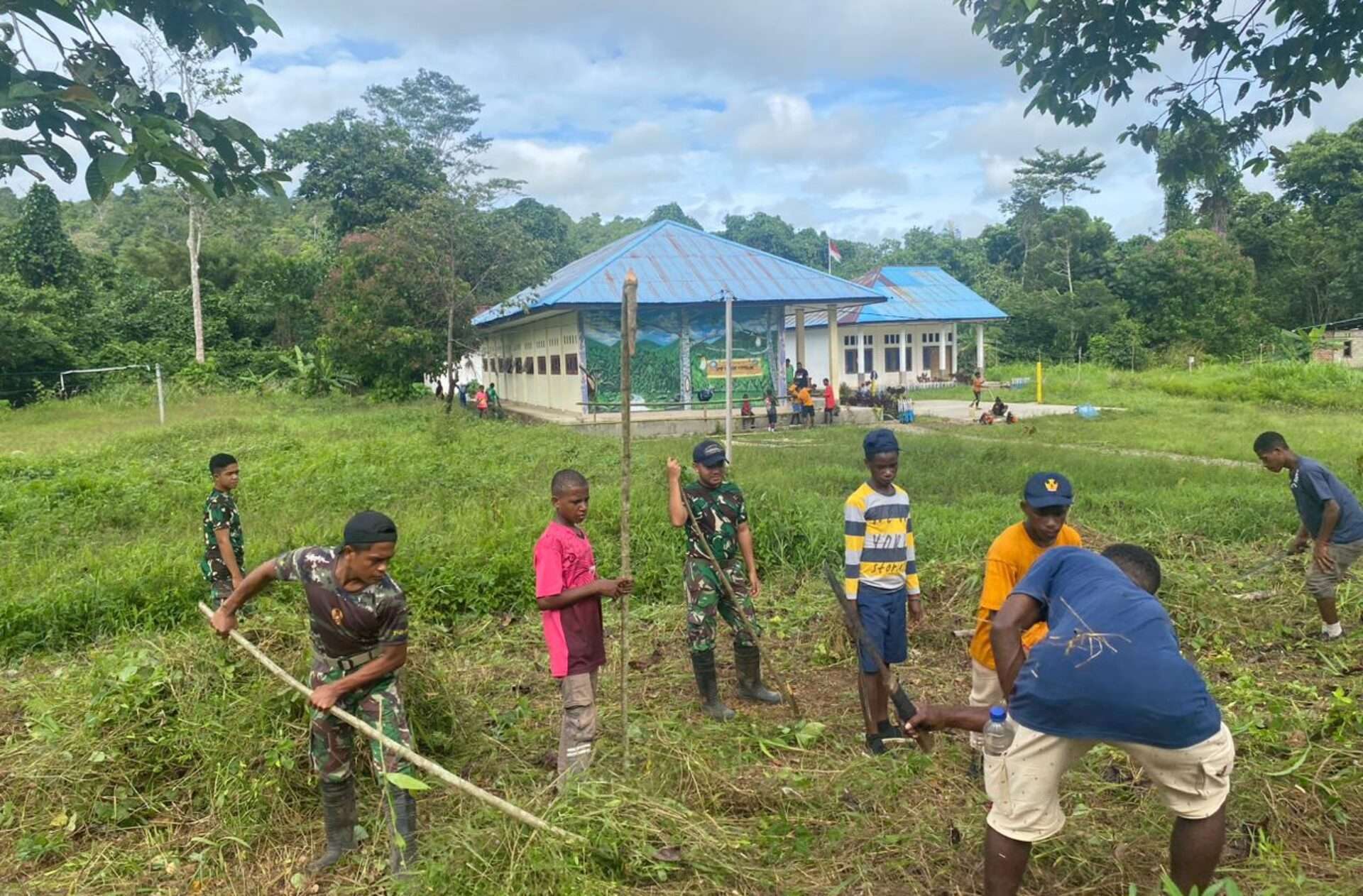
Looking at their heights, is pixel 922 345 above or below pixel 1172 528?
above

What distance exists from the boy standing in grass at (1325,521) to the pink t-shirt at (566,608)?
4.33 meters

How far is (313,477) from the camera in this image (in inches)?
429

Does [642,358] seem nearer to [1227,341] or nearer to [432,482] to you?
[432,482]

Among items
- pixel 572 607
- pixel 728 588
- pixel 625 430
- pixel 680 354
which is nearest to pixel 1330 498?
pixel 728 588

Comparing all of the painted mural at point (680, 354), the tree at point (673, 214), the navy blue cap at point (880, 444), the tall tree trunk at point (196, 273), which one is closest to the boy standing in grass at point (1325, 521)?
the navy blue cap at point (880, 444)

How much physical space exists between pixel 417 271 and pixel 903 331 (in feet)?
67.0

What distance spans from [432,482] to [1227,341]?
118 feet

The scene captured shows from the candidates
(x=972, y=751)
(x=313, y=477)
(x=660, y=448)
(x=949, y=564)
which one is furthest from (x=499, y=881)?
(x=660, y=448)

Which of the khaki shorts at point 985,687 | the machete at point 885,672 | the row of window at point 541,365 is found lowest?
the khaki shorts at point 985,687

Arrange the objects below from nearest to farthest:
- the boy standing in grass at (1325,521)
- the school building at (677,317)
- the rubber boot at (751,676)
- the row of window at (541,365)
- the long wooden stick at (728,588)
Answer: the long wooden stick at (728,588), the rubber boot at (751,676), the boy standing in grass at (1325,521), the school building at (677,317), the row of window at (541,365)

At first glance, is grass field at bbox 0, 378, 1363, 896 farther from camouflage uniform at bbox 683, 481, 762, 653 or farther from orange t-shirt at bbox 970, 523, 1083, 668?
orange t-shirt at bbox 970, 523, 1083, 668

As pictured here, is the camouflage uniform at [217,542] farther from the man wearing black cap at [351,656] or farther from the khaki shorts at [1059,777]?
the khaki shorts at [1059,777]

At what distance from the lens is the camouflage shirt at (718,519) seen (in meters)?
4.84

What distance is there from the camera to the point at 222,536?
5641 mm
